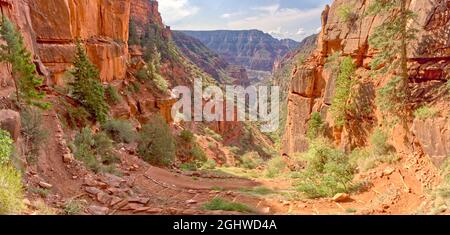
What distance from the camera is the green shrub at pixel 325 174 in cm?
1173

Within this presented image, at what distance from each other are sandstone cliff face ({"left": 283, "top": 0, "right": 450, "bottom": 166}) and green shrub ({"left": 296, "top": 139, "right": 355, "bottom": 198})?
8.51ft

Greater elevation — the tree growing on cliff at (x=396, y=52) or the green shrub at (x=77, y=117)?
the tree growing on cliff at (x=396, y=52)

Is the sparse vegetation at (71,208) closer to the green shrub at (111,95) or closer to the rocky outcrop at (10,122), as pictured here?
the rocky outcrop at (10,122)

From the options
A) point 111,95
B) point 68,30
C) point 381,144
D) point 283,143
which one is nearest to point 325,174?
point 381,144

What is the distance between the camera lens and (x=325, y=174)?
42.9ft

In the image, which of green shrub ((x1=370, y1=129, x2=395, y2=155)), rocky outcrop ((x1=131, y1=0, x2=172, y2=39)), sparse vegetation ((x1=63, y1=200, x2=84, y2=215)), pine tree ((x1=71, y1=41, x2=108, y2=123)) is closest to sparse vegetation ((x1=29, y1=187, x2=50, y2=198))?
sparse vegetation ((x1=63, y1=200, x2=84, y2=215))

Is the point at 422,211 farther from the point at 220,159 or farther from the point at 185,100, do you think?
the point at 185,100

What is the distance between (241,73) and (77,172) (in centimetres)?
11713

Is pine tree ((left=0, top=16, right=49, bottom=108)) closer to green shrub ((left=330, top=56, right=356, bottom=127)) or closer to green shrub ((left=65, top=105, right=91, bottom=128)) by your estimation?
green shrub ((left=65, top=105, right=91, bottom=128))

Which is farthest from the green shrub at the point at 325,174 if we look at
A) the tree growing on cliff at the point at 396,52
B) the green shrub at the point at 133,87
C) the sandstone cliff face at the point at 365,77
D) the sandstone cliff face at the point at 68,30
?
the green shrub at the point at 133,87

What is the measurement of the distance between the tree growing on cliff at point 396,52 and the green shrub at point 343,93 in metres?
3.37

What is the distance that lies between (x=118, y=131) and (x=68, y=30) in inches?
335

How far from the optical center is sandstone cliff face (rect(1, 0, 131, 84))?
18.4 m

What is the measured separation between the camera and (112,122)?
18.3 meters
